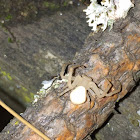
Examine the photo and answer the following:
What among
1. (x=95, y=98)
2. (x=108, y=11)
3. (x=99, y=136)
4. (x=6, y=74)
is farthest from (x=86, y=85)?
(x=6, y=74)

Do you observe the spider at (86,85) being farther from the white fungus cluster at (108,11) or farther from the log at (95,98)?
the white fungus cluster at (108,11)

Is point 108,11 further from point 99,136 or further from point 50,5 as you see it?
point 99,136

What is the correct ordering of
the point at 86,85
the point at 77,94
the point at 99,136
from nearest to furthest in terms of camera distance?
the point at 77,94, the point at 86,85, the point at 99,136

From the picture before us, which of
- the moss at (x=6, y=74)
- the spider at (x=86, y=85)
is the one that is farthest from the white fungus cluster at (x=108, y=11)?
the moss at (x=6, y=74)

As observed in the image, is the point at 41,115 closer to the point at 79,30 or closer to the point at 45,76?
the point at 45,76

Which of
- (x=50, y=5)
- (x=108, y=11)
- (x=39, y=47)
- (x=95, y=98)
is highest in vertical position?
(x=50, y=5)
